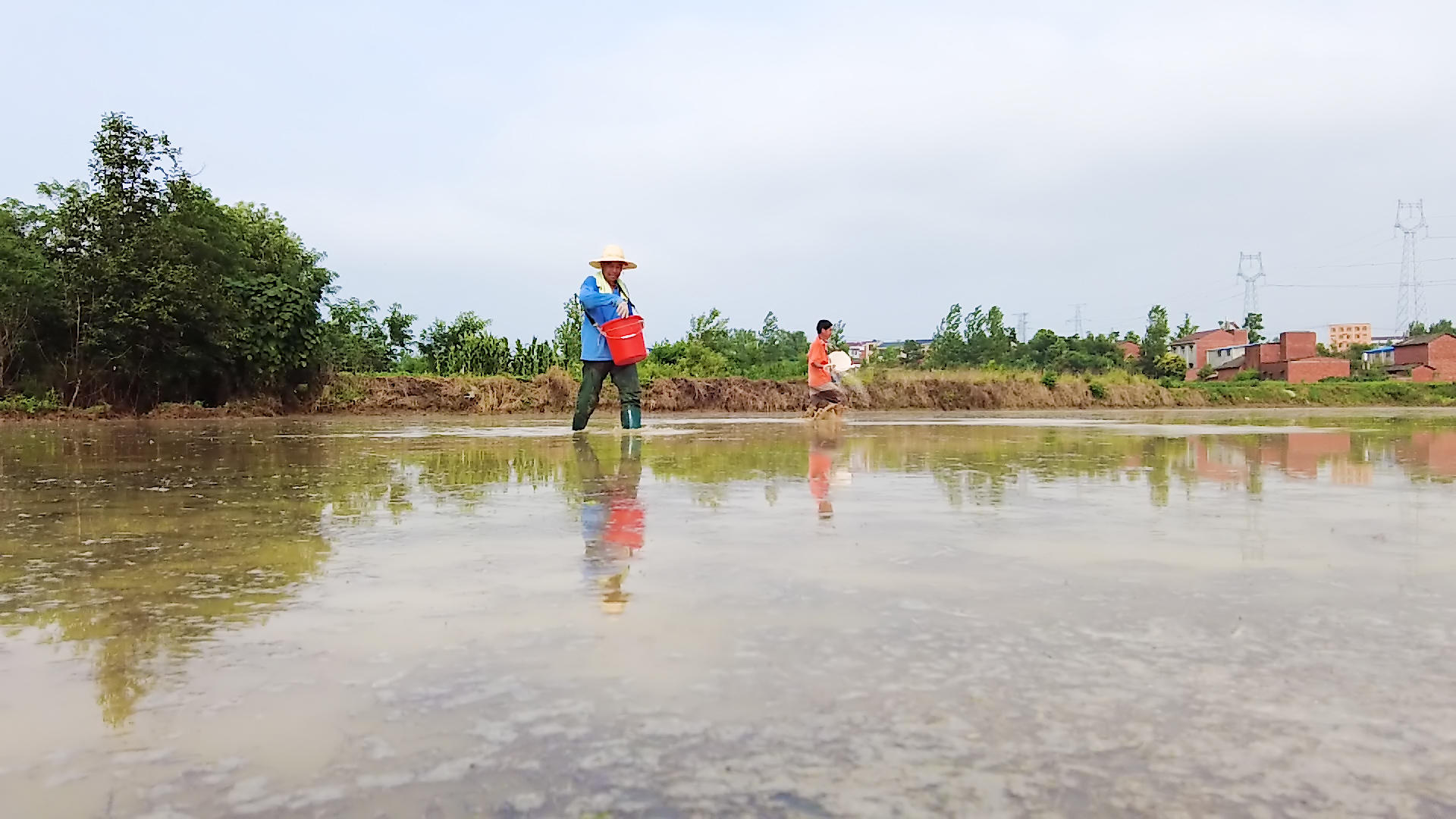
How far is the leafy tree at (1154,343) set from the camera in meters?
56.9

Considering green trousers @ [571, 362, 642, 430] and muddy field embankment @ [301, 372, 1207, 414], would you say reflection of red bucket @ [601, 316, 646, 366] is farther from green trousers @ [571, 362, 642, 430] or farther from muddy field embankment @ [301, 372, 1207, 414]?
muddy field embankment @ [301, 372, 1207, 414]

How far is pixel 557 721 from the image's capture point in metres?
1.98

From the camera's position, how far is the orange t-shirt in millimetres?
13703

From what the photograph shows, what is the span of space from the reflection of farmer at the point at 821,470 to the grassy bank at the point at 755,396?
11.6m

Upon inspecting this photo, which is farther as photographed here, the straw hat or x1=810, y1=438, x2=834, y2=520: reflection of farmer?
the straw hat

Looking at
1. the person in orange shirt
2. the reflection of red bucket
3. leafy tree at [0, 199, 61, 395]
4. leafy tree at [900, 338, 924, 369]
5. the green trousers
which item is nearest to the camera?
the reflection of red bucket

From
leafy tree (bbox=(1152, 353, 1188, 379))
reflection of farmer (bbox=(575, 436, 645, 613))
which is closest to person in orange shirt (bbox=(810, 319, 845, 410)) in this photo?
reflection of farmer (bbox=(575, 436, 645, 613))

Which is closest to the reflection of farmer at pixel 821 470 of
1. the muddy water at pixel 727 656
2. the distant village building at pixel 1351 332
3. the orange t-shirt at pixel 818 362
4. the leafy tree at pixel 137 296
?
the muddy water at pixel 727 656

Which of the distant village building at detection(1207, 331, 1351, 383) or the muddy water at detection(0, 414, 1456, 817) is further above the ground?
the distant village building at detection(1207, 331, 1351, 383)

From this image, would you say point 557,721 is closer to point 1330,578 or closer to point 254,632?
point 254,632

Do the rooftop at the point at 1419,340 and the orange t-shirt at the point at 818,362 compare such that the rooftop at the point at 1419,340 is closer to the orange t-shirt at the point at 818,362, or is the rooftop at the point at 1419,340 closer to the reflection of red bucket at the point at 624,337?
the orange t-shirt at the point at 818,362

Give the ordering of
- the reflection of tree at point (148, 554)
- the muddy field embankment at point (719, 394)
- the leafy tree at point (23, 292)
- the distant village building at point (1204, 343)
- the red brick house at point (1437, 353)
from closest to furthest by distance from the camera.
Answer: the reflection of tree at point (148, 554) → the leafy tree at point (23, 292) → the muddy field embankment at point (719, 394) → the red brick house at point (1437, 353) → the distant village building at point (1204, 343)

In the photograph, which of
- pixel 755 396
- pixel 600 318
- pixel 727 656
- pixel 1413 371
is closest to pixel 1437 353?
pixel 1413 371

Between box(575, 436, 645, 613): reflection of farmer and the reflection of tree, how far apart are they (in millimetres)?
976
